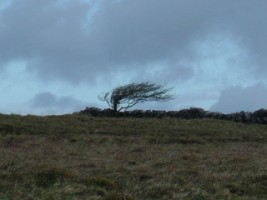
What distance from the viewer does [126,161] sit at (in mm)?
14469

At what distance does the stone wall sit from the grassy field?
5091 mm

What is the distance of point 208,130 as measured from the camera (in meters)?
24.5

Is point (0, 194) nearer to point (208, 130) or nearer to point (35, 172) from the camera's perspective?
point (35, 172)

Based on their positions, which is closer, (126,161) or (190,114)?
(126,161)

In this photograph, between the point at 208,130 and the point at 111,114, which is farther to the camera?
the point at 111,114

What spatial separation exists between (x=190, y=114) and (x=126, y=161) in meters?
18.2

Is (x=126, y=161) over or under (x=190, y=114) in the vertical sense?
under

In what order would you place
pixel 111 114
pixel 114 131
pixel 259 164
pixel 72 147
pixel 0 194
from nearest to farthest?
pixel 0 194
pixel 259 164
pixel 72 147
pixel 114 131
pixel 111 114

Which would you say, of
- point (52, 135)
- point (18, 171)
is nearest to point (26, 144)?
point (52, 135)

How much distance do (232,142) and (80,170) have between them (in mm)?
10167

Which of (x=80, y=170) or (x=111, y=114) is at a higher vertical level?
(x=111, y=114)

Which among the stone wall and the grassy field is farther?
the stone wall

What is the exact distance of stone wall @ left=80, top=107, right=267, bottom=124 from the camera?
30.7 meters

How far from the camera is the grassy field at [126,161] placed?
34.8 ft
